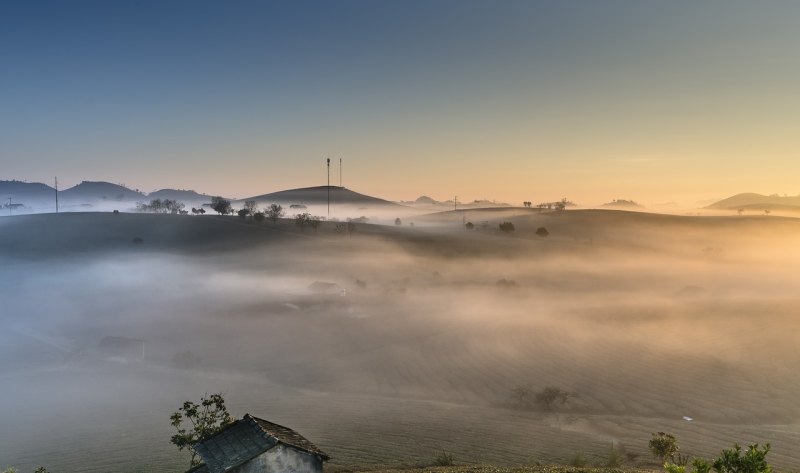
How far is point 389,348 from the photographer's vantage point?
4816cm

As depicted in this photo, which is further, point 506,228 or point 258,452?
point 506,228

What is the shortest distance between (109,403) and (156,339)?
15.8m

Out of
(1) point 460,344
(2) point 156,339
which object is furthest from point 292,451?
(2) point 156,339

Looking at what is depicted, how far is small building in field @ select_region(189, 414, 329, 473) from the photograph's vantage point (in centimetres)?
1867

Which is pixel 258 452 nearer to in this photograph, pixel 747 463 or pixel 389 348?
pixel 747 463

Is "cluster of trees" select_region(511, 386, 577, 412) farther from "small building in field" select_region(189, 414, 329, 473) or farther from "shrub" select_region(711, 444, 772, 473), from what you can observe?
"shrub" select_region(711, 444, 772, 473)

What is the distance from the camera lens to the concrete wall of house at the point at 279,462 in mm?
18656

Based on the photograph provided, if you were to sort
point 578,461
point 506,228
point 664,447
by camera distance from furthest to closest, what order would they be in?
point 506,228 < point 578,461 < point 664,447

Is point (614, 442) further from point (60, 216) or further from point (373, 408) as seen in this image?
point (60, 216)

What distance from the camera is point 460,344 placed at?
48.4 m

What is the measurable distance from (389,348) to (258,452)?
97.9 feet

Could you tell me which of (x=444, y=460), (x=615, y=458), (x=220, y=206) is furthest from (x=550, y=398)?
(x=220, y=206)

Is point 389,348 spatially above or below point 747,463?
below

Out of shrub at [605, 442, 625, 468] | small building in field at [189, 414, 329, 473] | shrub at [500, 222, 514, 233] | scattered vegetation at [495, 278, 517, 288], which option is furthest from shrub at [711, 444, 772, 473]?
shrub at [500, 222, 514, 233]
